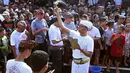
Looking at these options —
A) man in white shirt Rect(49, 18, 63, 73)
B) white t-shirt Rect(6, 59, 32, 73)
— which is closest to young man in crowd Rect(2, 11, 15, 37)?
man in white shirt Rect(49, 18, 63, 73)

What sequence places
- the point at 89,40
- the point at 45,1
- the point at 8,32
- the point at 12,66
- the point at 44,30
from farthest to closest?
the point at 45,1 → the point at 8,32 → the point at 44,30 → the point at 89,40 → the point at 12,66

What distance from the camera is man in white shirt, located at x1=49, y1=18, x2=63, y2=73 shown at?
7266 mm

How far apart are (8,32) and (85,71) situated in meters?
3.51

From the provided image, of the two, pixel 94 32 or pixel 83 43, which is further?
pixel 94 32

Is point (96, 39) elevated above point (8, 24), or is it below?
below

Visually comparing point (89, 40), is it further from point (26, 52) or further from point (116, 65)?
point (116, 65)

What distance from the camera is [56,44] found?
753cm

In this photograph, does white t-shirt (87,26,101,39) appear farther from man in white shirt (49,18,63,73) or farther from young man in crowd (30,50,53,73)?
young man in crowd (30,50,53,73)

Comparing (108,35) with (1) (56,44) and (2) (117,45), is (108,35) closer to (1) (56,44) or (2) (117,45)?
(2) (117,45)

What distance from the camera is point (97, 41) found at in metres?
8.27

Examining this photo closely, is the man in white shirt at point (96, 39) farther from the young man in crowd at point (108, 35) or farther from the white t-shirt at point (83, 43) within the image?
the white t-shirt at point (83, 43)

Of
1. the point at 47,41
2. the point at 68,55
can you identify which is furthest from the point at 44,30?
the point at 68,55

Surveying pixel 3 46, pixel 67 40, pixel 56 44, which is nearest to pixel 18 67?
pixel 56 44

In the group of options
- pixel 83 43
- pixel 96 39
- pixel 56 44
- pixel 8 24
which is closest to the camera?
pixel 83 43
